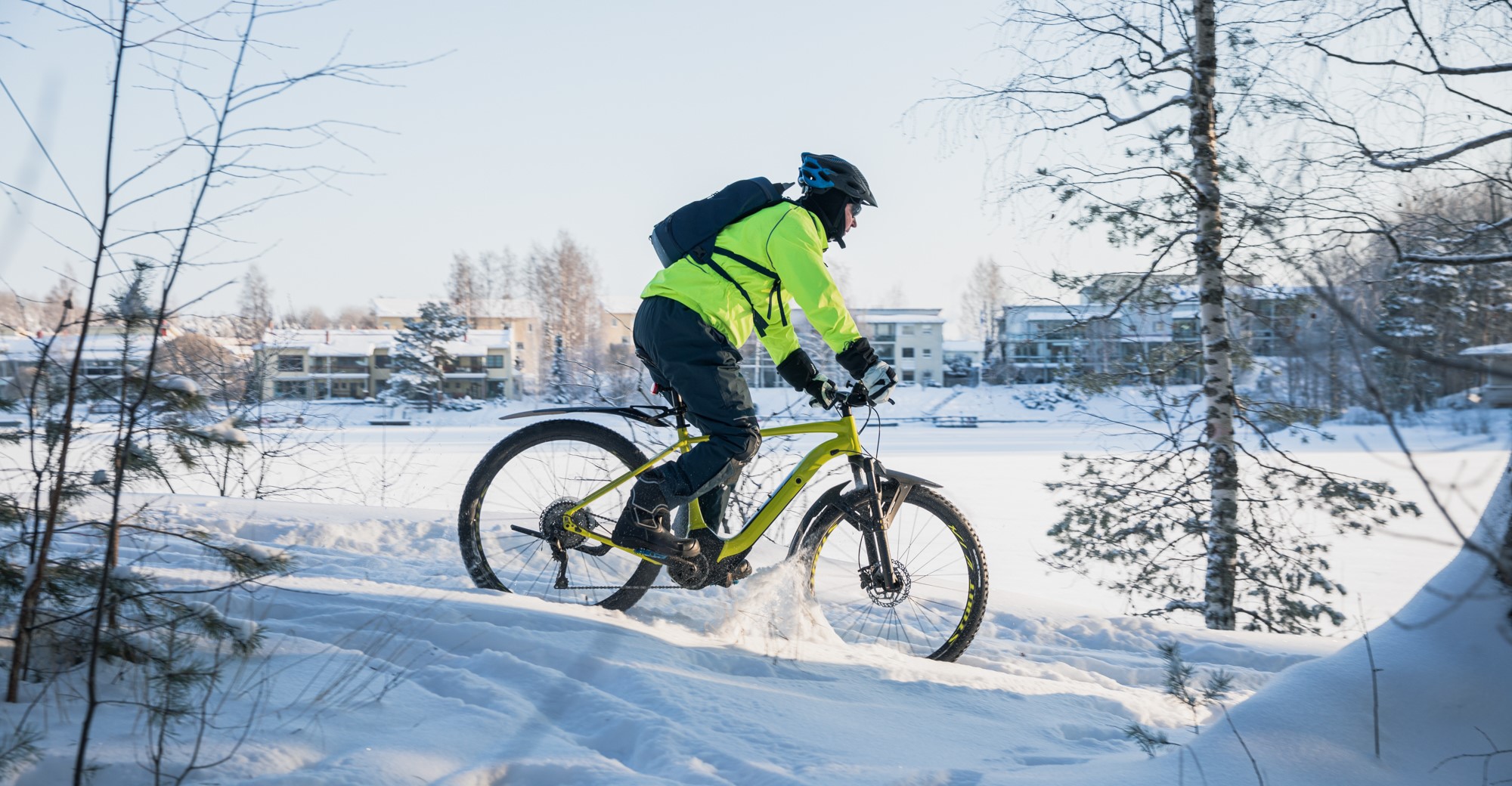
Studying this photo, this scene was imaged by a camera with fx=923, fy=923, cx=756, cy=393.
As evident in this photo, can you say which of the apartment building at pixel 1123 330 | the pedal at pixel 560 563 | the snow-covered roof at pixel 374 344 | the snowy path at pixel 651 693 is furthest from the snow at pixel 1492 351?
the snow-covered roof at pixel 374 344

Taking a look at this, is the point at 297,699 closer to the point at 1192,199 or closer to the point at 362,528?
the point at 362,528

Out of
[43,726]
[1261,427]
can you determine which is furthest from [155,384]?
[1261,427]

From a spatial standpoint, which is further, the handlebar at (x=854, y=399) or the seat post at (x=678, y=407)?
the seat post at (x=678, y=407)

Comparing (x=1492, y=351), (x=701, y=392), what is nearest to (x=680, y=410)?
(x=701, y=392)

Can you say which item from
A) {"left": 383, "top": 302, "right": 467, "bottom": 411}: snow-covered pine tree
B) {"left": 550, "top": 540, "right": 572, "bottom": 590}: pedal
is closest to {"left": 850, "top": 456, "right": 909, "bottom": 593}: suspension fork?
{"left": 550, "top": 540, "right": 572, "bottom": 590}: pedal

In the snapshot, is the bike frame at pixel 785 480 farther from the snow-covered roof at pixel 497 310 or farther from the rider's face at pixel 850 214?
the snow-covered roof at pixel 497 310

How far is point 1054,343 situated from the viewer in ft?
24.0

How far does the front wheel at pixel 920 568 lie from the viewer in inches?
149

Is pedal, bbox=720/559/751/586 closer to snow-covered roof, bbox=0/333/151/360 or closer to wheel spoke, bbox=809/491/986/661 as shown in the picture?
wheel spoke, bbox=809/491/986/661

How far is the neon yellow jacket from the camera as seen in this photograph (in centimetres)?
331

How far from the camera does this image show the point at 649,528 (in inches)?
144

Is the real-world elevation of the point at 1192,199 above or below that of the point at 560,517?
above

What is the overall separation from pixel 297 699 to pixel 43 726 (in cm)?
53

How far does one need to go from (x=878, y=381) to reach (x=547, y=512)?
1.52m
